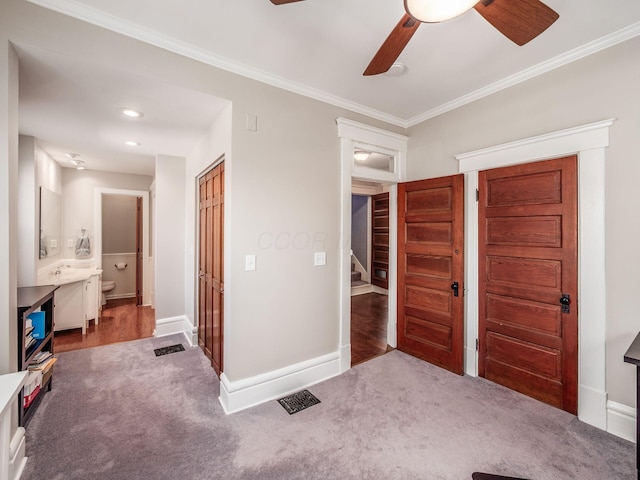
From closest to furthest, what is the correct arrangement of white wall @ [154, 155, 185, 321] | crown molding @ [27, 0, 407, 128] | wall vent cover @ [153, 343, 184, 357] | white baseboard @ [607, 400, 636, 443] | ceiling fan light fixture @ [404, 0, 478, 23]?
ceiling fan light fixture @ [404, 0, 478, 23]
crown molding @ [27, 0, 407, 128]
white baseboard @ [607, 400, 636, 443]
wall vent cover @ [153, 343, 184, 357]
white wall @ [154, 155, 185, 321]

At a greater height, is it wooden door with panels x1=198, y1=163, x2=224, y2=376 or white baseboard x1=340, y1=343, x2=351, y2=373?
wooden door with panels x1=198, y1=163, x2=224, y2=376

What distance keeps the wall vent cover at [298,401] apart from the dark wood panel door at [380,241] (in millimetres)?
4240

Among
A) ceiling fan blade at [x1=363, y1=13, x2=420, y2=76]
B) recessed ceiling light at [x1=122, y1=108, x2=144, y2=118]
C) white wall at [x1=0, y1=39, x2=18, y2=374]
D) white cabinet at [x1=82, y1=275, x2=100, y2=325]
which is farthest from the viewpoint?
white cabinet at [x1=82, y1=275, x2=100, y2=325]

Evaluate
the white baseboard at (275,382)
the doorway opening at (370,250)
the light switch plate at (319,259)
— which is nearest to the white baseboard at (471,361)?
the white baseboard at (275,382)

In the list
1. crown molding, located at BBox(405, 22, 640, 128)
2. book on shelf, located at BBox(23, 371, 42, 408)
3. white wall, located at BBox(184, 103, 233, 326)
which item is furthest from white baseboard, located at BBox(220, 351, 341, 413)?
crown molding, located at BBox(405, 22, 640, 128)

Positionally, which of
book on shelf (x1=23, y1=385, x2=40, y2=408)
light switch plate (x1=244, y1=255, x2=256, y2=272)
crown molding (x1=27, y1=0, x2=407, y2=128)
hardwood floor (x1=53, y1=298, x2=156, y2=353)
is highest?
crown molding (x1=27, y1=0, x2=407, y2=128)

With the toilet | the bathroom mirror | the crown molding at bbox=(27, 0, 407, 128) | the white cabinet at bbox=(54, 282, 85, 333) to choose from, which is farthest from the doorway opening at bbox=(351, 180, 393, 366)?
the toilet

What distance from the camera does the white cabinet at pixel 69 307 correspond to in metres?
3.71

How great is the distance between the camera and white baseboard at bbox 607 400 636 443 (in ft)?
6.15

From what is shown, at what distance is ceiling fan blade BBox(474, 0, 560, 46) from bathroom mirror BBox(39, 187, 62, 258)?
15.4ft

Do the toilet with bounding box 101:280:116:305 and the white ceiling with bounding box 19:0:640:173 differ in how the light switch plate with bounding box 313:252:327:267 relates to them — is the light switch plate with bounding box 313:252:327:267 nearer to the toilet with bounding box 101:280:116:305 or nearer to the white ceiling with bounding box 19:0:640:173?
the white ceiling with bounding box 19:0:640:173

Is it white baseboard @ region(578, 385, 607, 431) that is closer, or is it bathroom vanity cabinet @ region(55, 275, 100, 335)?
white baseboard @ region(578, 385, 607, 431)

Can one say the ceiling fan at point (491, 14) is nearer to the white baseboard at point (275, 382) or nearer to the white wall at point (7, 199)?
the white wall at point (7, 199)

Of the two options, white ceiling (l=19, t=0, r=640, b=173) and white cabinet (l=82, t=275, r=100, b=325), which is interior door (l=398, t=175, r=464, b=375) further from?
white cabinet (l=82, t=275, r=100, b=325)
